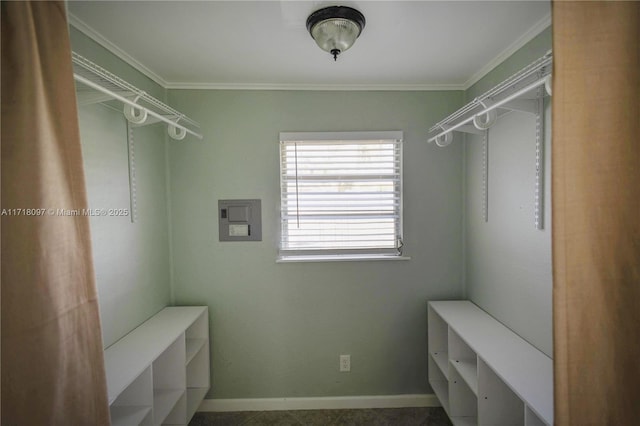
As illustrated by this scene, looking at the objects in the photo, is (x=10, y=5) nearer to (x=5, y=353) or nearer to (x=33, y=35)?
(x=33, y=35)

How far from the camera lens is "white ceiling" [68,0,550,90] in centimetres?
128

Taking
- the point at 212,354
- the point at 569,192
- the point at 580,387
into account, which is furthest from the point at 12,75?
the point at 212,354

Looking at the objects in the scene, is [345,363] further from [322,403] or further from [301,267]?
[301,267]

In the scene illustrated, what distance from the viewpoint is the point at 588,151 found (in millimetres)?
842

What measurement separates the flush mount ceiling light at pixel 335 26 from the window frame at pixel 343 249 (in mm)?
816

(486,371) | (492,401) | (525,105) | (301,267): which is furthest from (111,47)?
(492,401)

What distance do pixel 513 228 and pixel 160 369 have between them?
2.25 metres

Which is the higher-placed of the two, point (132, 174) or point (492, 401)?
point (132, 174)

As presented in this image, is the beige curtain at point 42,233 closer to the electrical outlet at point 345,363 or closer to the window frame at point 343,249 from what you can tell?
the window frame at point 343,249

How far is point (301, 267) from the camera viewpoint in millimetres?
2186

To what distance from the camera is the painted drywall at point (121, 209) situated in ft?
4.76

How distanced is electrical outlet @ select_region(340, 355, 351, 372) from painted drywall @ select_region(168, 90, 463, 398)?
51mm

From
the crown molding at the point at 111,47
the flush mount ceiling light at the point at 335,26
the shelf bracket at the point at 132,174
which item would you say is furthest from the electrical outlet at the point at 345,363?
the crown molding at the point at 111,47

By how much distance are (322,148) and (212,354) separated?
5.78 feet
